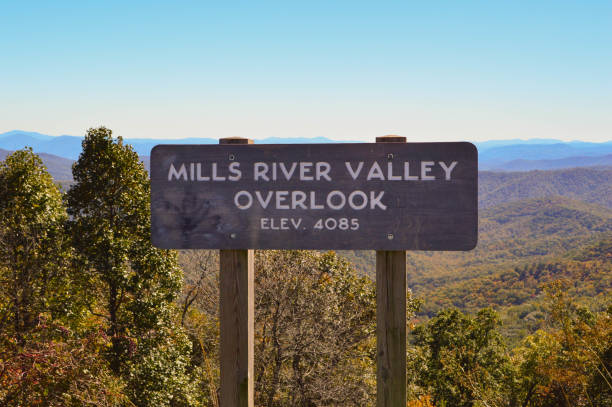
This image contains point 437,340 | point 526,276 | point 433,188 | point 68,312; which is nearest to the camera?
point 433,188

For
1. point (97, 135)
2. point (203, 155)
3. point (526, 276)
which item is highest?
point (97, 135)

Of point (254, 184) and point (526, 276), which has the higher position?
point (254, 184)

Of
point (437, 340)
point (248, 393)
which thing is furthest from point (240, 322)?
point (437, 340)

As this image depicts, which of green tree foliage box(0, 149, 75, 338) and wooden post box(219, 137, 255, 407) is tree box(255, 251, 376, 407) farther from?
wooden post box(219, 137, 255, 407)

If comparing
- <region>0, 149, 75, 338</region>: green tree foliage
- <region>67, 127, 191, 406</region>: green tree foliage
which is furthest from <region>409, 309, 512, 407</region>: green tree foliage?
<region>0, 149, 75, 338</region>: green tree foliage

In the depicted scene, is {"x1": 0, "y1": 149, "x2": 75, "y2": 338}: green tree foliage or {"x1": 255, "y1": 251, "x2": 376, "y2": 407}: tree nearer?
{"x1": 0, "y1": 149, "x2": 75, "y2": 338}: green tree foliage

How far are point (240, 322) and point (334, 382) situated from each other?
41.3ft

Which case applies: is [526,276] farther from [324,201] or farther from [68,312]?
[324,201]

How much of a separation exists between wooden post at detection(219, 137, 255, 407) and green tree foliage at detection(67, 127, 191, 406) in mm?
11751

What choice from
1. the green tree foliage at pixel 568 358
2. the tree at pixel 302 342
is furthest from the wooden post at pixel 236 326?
the tree at pixel 302 342

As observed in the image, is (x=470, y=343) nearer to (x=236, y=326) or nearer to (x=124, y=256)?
(x=124, y=256)

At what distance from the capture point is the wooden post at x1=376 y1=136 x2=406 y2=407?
257 centimetres

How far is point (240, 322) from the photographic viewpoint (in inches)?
108

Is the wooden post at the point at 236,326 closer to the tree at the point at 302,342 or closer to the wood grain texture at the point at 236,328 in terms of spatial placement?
the wood grain texture at the point at 236,328
